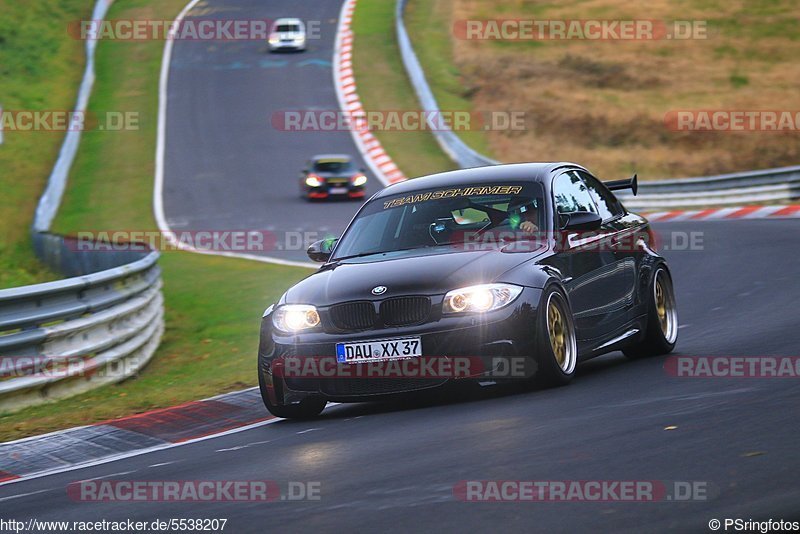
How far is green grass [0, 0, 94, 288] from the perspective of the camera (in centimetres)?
2395

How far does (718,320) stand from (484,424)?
575 centimetres

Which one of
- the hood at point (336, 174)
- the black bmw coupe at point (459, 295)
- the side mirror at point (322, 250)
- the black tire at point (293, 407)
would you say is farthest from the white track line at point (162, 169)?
the black tire at point (293, 407)

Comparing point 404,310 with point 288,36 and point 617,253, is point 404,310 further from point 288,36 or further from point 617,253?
point 288,36

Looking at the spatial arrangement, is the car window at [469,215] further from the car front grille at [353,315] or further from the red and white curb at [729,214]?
the red and white curb at [729,214]

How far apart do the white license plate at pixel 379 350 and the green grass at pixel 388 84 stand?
72.9ft

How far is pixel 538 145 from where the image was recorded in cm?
3516

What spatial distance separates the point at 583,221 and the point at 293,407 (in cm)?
229

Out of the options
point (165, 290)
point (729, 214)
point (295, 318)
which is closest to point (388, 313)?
point (295, 318)

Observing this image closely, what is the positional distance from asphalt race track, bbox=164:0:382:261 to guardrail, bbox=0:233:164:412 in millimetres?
8069

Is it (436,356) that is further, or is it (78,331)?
(78,331)

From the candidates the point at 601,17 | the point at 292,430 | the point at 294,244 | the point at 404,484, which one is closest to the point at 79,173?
the point at 294,244

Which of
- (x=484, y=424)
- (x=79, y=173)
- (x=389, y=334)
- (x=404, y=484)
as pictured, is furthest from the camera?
(x=79, y=173)

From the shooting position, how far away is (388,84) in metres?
39.8

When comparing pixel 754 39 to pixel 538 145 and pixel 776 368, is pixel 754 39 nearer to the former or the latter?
pixel 538 145
